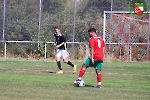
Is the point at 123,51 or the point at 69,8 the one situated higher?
the point at 69,8

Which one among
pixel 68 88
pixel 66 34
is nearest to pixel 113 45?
pixel 66 34

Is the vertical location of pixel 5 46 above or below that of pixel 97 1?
below

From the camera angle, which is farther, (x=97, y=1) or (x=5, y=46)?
(x=97, y=1)

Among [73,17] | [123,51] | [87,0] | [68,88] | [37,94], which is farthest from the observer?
A: [87,0]

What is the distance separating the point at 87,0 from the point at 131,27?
6.84 meters

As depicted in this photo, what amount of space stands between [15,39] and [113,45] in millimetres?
7687

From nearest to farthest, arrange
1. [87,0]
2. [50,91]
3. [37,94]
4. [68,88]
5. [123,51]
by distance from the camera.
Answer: [37,94]
[50,91]
[68,88]
[123,51]
[87,0]

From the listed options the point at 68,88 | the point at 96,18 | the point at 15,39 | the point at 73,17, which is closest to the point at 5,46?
the point at 15,39

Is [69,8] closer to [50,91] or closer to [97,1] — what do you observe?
[97,1]

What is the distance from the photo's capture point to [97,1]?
4044cm

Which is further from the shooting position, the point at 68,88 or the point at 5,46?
the point at 5,46

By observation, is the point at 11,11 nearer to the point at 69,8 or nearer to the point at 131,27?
the point at 69,8

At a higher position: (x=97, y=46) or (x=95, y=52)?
(x=97, y=46)

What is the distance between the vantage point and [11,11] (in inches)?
1576
